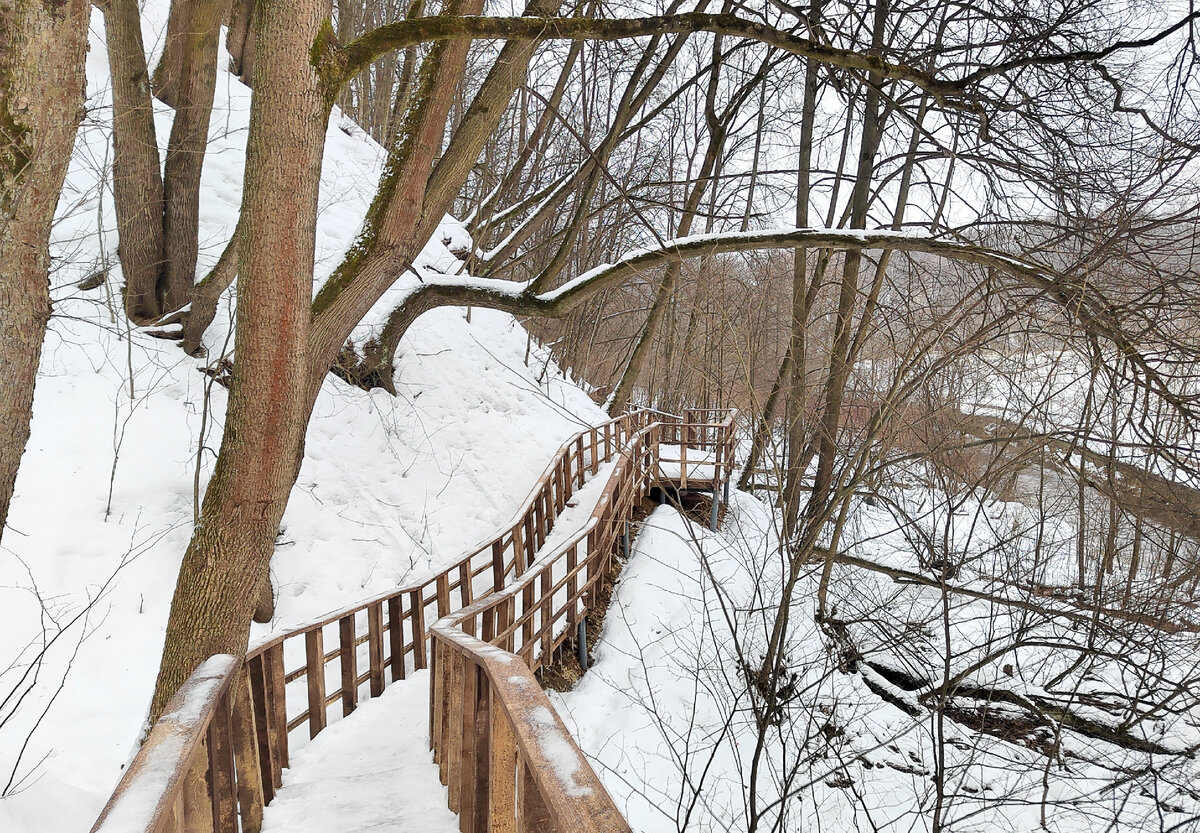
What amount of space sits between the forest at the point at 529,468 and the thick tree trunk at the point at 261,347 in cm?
2

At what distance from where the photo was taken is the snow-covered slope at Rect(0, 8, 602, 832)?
477 centimetres

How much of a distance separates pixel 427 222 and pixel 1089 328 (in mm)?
5023

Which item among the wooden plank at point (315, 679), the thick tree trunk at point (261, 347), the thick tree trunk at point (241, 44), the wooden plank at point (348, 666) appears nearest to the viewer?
the thick tree trunk at point (261, 347)

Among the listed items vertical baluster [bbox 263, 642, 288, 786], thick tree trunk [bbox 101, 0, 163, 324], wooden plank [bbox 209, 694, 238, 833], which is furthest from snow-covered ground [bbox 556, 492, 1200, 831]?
thick tree trunk [bbox 101, 0, 163, 324]

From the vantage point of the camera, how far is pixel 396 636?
5.88m

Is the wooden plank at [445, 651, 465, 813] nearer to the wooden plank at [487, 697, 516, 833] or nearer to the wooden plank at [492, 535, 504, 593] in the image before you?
the wooden plank at [487, 697, 516, 833]

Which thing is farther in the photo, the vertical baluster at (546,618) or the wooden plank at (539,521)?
the wooden plank at (539,521)

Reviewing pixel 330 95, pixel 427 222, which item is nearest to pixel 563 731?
pixel 330 95

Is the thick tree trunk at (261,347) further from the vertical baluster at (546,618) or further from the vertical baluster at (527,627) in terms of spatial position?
the vertical baluster at (546,618)

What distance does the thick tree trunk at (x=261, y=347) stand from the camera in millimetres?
3602

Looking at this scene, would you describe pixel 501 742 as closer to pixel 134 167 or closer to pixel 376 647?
pixel 376 647

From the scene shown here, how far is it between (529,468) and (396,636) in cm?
551

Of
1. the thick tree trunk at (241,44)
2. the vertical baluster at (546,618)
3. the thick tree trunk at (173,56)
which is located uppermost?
the thick tree trunk at (241,44)

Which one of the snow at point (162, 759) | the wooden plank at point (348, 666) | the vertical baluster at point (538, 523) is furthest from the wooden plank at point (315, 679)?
the vertical baluster at point (538, 523)
